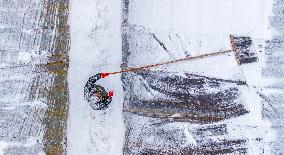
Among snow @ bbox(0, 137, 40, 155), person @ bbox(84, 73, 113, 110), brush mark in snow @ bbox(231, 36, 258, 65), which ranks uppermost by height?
brush mark in snow @ bbox(231, 36, 258, 65)

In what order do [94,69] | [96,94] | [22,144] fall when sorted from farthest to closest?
[94,69], [22,144], [96,94]

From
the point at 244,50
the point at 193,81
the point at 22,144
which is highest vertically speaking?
the point at 244,50

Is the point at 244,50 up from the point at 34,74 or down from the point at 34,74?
up

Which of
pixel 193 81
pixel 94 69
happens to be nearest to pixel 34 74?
pixel 94 69

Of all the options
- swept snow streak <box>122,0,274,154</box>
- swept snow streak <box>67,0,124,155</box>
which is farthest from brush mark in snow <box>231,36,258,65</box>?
swept snow streak <box>67,0,124,155</box>

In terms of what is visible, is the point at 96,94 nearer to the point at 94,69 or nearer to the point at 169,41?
the point at 94,69

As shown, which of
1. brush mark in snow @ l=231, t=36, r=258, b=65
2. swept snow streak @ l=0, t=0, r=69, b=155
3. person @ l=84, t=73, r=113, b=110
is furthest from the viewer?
brush mark in snow @ l=231, t=36, r=258, b=65

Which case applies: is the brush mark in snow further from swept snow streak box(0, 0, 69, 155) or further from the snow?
the snow

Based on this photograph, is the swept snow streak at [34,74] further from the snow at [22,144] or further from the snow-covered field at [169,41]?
the snow-covered field at [169,41]

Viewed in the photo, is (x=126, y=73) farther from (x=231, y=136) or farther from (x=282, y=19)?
(x=282, y=19)
